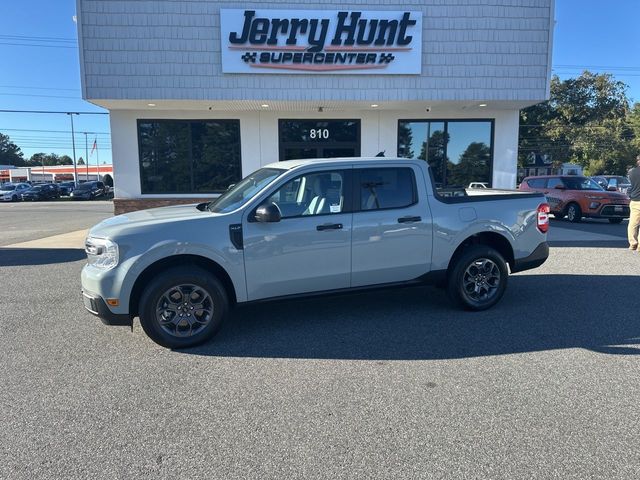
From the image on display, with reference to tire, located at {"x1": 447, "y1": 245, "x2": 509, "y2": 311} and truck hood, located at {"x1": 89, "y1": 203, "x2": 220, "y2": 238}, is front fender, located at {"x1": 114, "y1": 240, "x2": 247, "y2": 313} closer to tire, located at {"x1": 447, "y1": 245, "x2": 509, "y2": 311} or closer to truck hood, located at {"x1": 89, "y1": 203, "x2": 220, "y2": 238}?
truck hood, located at {"x1": 89, "y1": 203, "x2": 220, "y2": 238}

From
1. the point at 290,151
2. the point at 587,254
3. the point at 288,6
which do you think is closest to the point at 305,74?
the point at 288,6

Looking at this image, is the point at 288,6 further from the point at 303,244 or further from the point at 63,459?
the point at 63,459

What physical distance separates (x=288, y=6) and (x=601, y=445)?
37.2 ft

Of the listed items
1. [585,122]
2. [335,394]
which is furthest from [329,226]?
[585,122]

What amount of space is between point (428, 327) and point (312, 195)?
6.37 feet

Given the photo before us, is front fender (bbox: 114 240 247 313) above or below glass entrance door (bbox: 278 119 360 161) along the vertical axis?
below

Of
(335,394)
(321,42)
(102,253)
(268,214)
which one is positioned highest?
(321,42)

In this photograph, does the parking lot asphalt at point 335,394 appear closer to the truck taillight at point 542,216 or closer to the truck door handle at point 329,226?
the truck taillight at point 542,216

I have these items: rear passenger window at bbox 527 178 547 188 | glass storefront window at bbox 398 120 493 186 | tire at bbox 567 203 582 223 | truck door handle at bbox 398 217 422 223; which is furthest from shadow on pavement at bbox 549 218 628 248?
truck door handle at bbox 398 217 422 223

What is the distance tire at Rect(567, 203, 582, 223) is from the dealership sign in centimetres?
849

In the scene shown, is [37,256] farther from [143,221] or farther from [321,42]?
[321,42]

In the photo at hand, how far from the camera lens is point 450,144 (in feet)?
46.2

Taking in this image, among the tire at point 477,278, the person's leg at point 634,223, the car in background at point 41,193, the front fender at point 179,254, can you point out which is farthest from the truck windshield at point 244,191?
the car in background at point 41,193

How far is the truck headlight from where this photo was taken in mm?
4336
